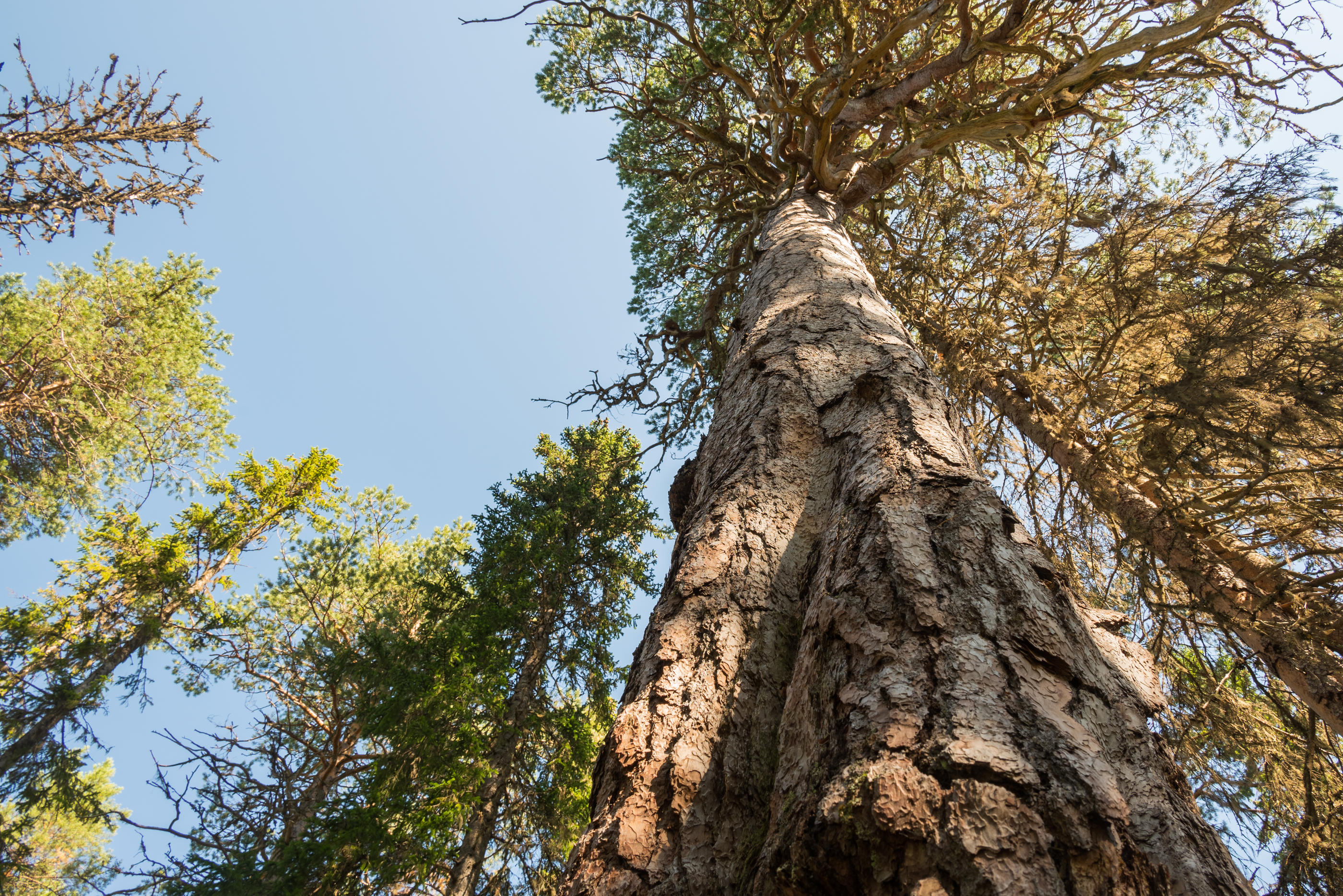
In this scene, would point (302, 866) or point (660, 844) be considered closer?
point (660, 844)

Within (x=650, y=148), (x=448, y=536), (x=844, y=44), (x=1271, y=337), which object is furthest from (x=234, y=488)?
(x=1271, y=337)

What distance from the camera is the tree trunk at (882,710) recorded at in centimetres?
89

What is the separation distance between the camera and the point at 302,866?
5.88 metres

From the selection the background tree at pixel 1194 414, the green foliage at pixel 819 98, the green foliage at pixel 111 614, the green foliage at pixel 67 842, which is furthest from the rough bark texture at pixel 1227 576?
the green foliage at pixel 67 842

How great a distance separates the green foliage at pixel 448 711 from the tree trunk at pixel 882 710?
5.48 metres

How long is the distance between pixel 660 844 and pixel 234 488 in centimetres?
1276

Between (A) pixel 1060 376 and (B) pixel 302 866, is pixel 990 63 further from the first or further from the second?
(B) pixel 302 866

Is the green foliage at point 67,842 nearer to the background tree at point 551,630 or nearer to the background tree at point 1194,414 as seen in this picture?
the background tree at point 551,630

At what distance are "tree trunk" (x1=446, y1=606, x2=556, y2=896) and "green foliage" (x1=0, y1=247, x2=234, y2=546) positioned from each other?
9.03m

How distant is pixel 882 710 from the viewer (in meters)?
1.08

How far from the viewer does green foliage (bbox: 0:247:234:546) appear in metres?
11.5

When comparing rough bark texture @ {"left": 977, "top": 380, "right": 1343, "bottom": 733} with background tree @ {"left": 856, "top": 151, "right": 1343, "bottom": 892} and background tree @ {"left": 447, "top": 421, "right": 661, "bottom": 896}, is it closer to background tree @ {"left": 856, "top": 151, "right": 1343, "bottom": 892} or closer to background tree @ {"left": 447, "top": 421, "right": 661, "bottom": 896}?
background tree @ {"left": 856, "top": 151, "right": 1343, "bottom": 892}

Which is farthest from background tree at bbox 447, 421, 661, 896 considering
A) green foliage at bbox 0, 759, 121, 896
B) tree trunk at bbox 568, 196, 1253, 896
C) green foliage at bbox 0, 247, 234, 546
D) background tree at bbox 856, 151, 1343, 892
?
green foliage at bbox 0, 759, 121, 896

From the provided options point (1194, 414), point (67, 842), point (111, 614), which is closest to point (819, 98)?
point (1194, 414)
